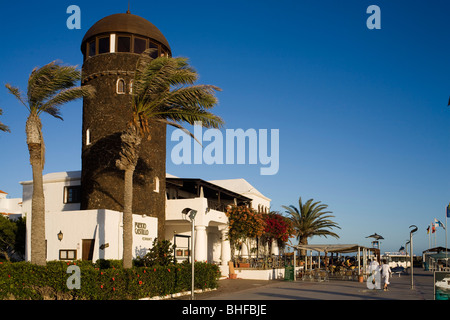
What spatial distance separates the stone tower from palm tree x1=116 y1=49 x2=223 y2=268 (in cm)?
710

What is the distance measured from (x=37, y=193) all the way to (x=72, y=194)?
1221 cm

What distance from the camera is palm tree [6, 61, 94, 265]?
17.9 meters

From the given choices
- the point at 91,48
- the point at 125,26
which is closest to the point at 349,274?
the point at 125,26

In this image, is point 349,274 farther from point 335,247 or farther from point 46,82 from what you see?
point 46,82

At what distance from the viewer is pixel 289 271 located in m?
29.9

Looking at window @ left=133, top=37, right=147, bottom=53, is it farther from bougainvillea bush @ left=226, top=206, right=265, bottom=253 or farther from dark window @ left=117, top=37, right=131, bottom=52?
bougainvillea bush @ left=226, top=206, right=265, bottom=253

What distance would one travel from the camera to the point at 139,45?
2677cm

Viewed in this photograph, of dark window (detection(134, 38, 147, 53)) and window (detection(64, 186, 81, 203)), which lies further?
window (detection(64, 186, 81, 203))

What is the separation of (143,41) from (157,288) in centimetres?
1503

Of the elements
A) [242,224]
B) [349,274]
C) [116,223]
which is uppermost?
[116,223]

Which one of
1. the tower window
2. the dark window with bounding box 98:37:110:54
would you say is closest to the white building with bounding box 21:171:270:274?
the tower window
